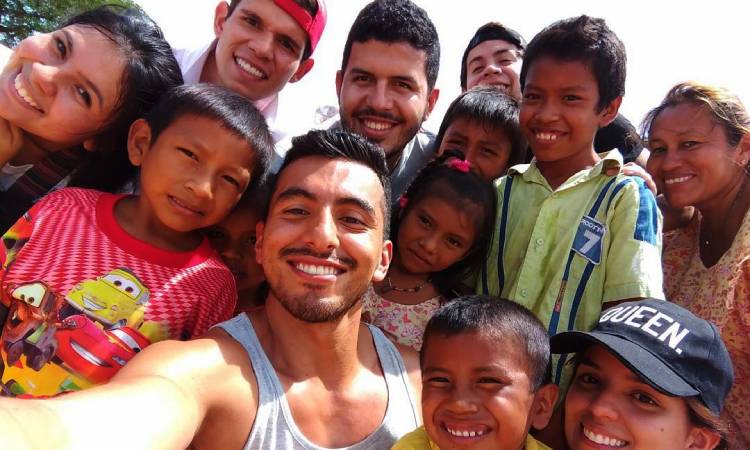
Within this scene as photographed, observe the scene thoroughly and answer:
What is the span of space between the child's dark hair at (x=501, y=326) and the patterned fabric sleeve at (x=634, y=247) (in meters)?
0.50

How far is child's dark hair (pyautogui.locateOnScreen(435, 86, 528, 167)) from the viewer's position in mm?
3691

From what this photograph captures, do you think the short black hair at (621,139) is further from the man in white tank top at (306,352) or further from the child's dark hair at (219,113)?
the child's dark hair at (219,113)

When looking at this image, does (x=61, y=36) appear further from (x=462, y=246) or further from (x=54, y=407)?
(x=462, y=246)

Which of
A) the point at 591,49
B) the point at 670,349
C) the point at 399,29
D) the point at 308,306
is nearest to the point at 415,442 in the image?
the point at 308,306

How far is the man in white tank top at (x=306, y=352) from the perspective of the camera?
1.96m

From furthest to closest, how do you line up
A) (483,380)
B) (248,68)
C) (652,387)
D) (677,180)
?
(248,68), (677,180), (483,380), (652,387)

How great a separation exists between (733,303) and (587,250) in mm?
978

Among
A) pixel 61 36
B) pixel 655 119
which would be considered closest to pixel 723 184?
pixel 655 119

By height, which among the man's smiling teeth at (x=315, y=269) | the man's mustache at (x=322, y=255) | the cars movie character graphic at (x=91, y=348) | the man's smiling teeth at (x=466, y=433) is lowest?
the man's smiling teeth at (x=466, y=433)

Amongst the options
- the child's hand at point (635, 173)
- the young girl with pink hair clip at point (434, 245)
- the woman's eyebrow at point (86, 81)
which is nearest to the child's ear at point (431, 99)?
the young girl with pink hair clip at point (434, 245)

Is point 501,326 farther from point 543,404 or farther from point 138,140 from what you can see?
point 138,140

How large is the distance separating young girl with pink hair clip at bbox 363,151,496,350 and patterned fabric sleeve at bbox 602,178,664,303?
0.79m

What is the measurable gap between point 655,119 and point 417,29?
→ 1.61 metres

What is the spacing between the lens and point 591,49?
312cm
